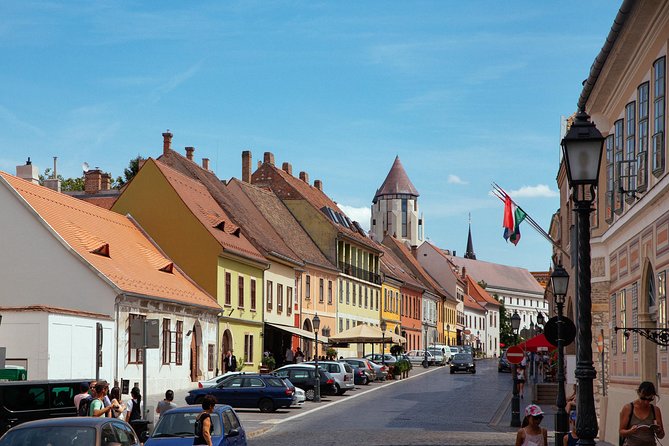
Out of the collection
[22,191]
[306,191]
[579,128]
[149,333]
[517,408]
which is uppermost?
[306,191]

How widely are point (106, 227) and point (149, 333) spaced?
23.5 metres

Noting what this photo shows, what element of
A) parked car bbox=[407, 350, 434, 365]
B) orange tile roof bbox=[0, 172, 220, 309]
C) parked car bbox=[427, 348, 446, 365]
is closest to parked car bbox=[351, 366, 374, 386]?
orange tile roof bbox=[0, 172, 220, 309]

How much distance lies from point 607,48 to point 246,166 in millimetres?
58534

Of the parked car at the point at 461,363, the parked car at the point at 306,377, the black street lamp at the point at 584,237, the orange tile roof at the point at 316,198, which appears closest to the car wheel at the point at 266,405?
the parked car at the point at 306,377

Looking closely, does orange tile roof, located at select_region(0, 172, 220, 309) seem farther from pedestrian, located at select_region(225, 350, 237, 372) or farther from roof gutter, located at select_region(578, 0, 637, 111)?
roof gutter, located at select_region(578, 0, 637, 111)

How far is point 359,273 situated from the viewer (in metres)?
83.8

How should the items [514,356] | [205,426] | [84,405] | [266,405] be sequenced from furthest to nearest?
1. [266,405]
2. [514,356]
3. [84,405]
4. [205,426]

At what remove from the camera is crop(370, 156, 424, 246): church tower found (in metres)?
171

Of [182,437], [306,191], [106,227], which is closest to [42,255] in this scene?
[106,227]

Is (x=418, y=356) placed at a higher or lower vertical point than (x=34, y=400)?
lower

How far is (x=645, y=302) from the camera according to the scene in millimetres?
20562

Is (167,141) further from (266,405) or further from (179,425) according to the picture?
(179,425)

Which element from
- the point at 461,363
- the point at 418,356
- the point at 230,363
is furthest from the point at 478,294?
the point at 230,363

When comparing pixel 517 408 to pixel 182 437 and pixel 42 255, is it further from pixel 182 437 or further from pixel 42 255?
pixel 42 255
